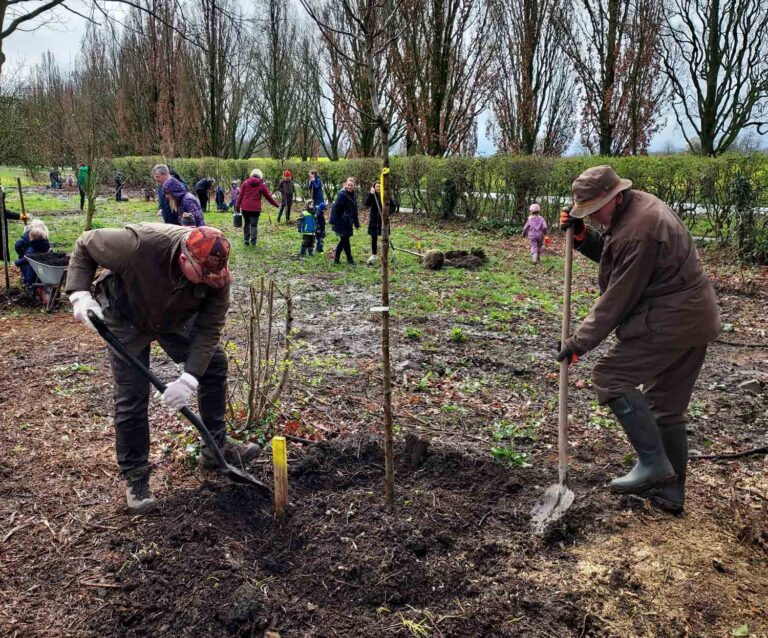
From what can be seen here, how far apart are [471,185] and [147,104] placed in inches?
993

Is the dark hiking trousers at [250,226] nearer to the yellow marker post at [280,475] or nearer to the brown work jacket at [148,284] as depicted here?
the brown work jacket at [148,284]

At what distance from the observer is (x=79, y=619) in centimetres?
273

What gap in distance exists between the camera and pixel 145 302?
337 cm

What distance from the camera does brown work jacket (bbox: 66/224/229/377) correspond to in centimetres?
328

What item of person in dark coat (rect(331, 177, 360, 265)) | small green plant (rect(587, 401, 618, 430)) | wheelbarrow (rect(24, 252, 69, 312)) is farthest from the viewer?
person in dark coat (rect(331, 177, 360, 265))

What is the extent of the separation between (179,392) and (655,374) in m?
2.58

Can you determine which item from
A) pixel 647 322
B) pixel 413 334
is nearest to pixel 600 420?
pixel 647 322

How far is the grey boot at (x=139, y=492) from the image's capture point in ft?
11.4

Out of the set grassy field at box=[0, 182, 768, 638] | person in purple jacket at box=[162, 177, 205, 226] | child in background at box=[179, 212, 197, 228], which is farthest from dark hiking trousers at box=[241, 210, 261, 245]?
grassy field at box=[0, 182, 768, 638]

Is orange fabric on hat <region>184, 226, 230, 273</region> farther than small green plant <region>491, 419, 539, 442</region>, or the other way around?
small green plant <region>491, 419, 539, 442</region>

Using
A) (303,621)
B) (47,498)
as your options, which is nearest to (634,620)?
(303,621)

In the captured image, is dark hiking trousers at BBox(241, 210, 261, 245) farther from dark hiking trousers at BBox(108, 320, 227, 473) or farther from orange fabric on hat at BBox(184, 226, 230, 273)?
orange fabric on hat at BBox(184, 226, 230, 273)

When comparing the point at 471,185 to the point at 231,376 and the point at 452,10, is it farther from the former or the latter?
the point at 231,376

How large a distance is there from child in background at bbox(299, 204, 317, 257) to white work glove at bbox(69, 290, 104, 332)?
9.23 metres
